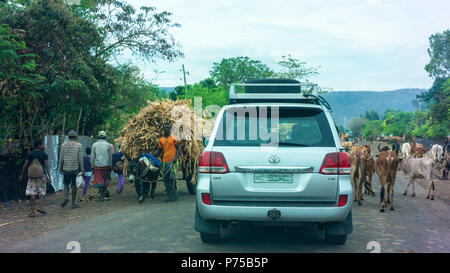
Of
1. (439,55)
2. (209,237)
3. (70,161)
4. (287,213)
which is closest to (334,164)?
(287,213)

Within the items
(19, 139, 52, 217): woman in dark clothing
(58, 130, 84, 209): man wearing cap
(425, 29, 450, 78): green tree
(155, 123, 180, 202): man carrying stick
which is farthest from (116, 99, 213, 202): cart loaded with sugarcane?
(425, 29, 450, 78): green tree

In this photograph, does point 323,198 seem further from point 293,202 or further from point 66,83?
point 66,83

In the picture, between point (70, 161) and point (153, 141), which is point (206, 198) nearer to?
point (70, 161)

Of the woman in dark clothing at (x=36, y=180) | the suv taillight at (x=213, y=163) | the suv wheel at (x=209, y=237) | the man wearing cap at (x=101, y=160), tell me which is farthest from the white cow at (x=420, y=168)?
the woman in dark clothing at (x=36, y=180)

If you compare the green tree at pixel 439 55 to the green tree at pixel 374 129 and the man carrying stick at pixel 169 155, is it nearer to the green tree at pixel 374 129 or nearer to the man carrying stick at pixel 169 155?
the green tree at pixel 374 129

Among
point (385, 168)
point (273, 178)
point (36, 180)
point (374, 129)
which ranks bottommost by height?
point (374, 129)

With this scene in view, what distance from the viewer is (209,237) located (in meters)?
6.77

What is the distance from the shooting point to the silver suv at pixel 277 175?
594cm

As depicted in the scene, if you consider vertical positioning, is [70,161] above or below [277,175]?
below

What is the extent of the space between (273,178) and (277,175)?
7 centimetres

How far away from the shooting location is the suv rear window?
623cm

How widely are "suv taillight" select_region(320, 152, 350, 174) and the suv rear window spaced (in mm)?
200

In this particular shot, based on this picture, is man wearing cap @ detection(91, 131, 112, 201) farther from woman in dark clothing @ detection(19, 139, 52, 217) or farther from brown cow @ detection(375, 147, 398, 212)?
brown cow @ detection(375, 147, 398, 212)

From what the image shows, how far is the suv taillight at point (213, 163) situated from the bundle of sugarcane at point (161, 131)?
21.4 ft
